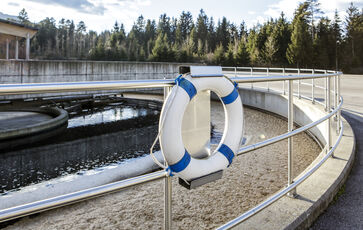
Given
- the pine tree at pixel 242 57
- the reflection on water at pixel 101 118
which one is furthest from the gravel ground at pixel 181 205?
the pine tree at pixel 242 57

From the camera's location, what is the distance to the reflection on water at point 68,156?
486 cm

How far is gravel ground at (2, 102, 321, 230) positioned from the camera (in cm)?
284

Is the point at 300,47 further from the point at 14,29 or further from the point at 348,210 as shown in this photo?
the point at 348,210

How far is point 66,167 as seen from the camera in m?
5.29

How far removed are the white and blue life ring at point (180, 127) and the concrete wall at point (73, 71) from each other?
9.87 m

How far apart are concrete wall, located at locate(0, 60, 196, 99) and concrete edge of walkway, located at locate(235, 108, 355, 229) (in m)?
9.81

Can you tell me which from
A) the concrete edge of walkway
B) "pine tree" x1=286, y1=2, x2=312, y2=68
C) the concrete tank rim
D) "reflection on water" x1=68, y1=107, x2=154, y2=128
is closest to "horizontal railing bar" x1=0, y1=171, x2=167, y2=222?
the concrete edge of walkway

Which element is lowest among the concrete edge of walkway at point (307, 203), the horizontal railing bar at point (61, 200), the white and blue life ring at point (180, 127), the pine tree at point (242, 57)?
the concrete edge of walkway at point (307, 203)

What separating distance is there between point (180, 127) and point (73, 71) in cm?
1121

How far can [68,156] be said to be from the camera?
239 inches

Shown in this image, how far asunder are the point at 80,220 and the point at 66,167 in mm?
2553

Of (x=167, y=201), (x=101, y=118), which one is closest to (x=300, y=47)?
(x=101, y=118)

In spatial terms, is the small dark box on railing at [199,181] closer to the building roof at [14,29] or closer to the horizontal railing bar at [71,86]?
the horizontal railing bar at [71,86]

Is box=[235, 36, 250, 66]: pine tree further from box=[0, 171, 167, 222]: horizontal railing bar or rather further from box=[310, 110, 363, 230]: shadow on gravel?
box=[0, 171, 167, 222]: horizontal railing bar
